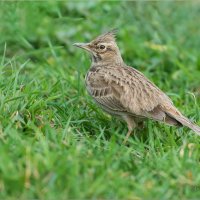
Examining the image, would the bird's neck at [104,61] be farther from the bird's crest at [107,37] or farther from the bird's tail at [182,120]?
the bird's tail at [182,120]

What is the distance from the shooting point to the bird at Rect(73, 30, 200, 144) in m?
6.86

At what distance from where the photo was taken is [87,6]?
1040 cm

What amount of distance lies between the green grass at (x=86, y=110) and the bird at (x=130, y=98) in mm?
173

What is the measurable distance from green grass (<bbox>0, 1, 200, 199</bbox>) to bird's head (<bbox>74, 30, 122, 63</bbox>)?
0.31m

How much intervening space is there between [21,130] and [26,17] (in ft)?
11.6

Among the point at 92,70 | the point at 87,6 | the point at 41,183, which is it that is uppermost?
the point at 87,6

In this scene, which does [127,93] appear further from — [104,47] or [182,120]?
[104,47]

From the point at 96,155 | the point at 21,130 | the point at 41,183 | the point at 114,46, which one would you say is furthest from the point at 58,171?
the point at 114,46

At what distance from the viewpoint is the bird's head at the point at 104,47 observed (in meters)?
7.90

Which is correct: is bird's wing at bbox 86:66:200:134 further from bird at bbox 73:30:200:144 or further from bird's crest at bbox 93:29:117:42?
bird's crest at bbox 93:29:117:42

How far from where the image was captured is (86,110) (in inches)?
296

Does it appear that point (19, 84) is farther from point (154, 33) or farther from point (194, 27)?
point (194, 27)

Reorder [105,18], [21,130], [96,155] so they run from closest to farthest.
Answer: [96,155] < [21,130] < [105,18]

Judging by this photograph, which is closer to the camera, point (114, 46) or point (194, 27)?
point (114, 46)
